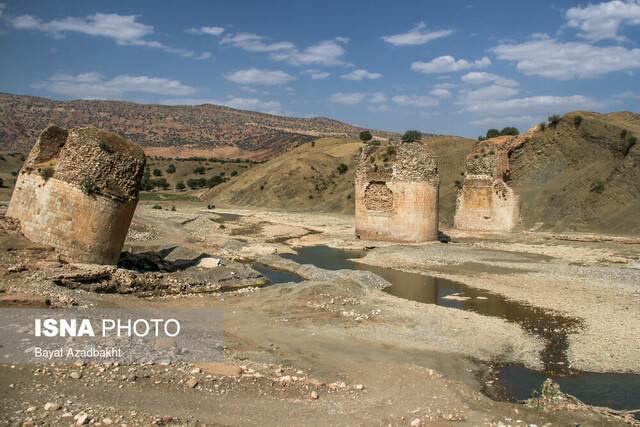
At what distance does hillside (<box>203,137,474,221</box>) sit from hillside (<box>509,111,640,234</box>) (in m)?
8.28

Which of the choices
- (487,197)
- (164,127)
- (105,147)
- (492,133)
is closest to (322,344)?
(105,147)

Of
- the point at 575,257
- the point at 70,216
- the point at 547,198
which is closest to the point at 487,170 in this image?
the point at 547,198

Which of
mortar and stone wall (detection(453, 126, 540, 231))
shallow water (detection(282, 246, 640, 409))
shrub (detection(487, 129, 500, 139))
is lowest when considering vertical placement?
shallow water (detection(282, 246, 640, 409))

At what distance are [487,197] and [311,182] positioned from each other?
31.2 metres

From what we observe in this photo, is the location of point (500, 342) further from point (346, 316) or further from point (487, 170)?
point (487, 170)

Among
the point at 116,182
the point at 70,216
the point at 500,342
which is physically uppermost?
the point at 116,182

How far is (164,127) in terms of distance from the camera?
116375 mm

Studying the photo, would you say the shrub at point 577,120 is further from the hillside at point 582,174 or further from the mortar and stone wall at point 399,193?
the mortar and stone wall at point 399,193

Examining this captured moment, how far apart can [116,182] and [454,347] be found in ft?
30.5

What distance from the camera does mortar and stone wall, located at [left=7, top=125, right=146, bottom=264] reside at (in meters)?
12.1

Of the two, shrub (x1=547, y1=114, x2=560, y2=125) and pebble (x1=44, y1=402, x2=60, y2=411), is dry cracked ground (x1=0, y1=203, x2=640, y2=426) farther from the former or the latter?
shrub (x1=547, y1=114, x2=560, y2=125)

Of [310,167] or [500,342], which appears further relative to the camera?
[310,167]

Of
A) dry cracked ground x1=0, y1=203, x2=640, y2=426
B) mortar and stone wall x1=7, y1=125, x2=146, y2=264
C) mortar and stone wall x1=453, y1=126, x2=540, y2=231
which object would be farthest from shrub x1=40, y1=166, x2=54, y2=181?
mortar and stone wall x1=453, y1=126, x2=540, y2=231

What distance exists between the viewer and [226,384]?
254 inches
